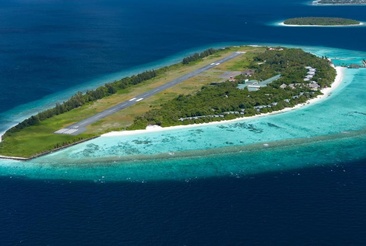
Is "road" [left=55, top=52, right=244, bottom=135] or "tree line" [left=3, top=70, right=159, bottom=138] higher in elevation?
"tree line" [left=3, top=70, right=159, bottom=138]

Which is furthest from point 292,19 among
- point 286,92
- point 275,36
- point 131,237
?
point 131,237

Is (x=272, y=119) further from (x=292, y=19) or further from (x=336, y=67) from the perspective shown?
(x=292, y=19)

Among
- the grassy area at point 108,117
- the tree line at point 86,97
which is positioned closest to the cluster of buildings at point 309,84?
the grassy area at point 108,117

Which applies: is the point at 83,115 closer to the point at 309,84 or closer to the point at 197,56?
the point at 309,84

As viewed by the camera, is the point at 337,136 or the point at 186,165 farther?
the point at 337,136

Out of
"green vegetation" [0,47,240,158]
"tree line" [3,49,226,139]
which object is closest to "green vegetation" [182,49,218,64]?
"tree line" [3,49,226,139]

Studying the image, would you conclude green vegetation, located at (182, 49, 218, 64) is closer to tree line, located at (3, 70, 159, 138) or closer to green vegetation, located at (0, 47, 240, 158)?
green vegetation, located at (0, 47, 240, 158)

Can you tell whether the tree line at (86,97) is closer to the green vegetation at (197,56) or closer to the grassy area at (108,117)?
the grassy area at (108,117)
